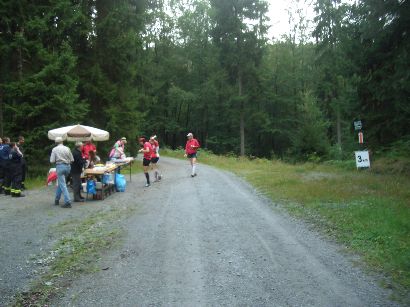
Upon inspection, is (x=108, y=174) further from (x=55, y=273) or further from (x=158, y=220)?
(x=55, y=273)

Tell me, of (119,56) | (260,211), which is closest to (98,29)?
(119,56)

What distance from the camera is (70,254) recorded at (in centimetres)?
724

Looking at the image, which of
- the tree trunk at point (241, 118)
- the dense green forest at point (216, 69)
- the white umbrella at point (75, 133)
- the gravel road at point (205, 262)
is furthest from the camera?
the tree trunk at point (241, 118)

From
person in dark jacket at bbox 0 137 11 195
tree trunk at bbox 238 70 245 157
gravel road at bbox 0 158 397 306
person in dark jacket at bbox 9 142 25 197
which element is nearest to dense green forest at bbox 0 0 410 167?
tree trunk at bbox 238 70 245 157

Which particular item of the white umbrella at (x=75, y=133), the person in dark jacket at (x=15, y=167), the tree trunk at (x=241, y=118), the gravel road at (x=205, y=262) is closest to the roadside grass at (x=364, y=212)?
the gravel road at (x=205, y=262)

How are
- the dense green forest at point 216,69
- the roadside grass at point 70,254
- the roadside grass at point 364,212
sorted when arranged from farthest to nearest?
the dense green forest at point 216,69
the roadside grass at point 364,212
the roadside grass at point 70,254

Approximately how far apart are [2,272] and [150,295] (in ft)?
8.37

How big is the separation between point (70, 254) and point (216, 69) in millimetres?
44251

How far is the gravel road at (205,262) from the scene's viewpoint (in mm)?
5258

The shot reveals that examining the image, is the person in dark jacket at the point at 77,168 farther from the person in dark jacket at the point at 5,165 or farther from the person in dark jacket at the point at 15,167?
the person in dark jacket at the point at 5,165

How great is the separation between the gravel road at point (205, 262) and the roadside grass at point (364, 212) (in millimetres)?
431

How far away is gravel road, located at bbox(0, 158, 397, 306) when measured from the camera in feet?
17.3

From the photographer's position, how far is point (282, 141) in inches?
2099

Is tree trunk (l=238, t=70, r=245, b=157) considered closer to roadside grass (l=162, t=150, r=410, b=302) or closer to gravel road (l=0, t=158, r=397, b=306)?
roadside grass (l=162, t=150, r=410, b=302)
